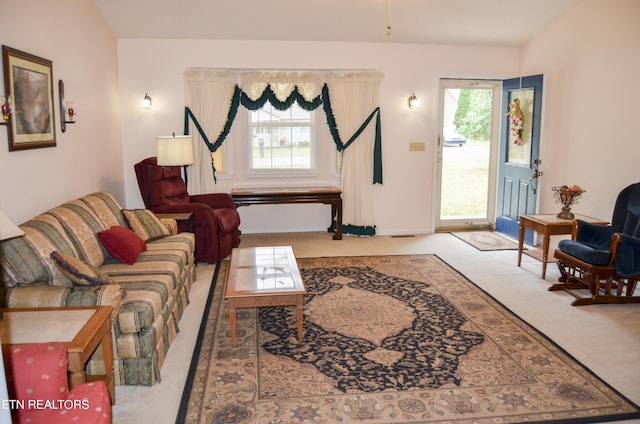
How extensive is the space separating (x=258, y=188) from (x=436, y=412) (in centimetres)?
446

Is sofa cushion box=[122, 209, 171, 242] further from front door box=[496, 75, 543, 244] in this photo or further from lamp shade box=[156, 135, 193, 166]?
front door box=[496, 75, 543, 244]

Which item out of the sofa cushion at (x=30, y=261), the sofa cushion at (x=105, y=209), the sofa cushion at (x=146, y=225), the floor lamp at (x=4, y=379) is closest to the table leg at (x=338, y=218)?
the sofa cushion at (x=146, y=225)

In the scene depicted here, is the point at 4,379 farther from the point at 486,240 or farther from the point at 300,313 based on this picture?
the point at 486,240

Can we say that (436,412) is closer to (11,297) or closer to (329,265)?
(11,297)

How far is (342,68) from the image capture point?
21.3 ft

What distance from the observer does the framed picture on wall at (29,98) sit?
3.42 m

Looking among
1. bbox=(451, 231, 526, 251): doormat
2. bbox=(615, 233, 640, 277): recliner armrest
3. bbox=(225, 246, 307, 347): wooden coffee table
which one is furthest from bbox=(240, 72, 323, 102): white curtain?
bbox=(615, 233, 640, 277): recliner armrest

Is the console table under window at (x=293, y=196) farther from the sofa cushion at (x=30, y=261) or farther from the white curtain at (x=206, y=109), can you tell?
the sofa cushion at (x=30, y=261)

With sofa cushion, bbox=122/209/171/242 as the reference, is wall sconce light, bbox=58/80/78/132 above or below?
above

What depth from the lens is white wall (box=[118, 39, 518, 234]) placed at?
6.21 meters

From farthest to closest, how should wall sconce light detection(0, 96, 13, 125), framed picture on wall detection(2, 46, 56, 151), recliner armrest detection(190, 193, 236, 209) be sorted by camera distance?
recliner armrest detection(190, 193, 236, 209), framed picture on wall detection(2, 46, 56, 151), wall sconce light detection(0, 96, 13, 125)

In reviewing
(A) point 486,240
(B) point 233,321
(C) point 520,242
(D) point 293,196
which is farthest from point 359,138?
(B) point 233,321

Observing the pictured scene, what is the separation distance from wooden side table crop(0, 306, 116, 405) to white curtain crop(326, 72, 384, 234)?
14.7 feet

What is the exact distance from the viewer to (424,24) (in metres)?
5.94
